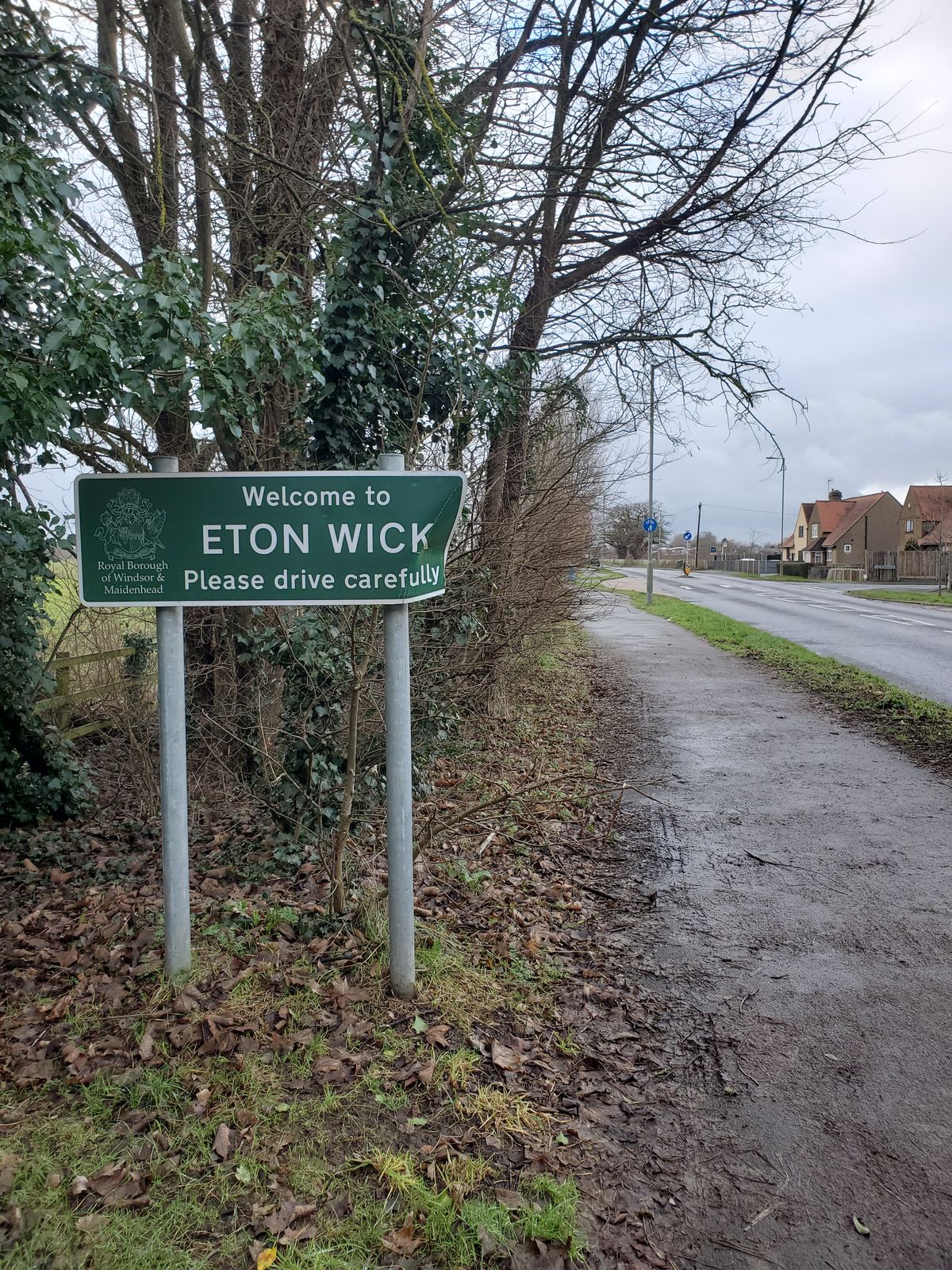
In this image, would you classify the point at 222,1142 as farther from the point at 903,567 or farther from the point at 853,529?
the point at 853,529

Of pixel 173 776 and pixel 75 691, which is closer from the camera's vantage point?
pixel 173 776

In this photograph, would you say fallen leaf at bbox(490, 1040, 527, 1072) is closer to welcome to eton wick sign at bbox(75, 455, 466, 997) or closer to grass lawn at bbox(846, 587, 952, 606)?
welcome to eton wick sign at bbox(75, 455, 466, 997)

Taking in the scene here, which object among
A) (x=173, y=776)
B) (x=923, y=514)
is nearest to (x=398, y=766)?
(x=173, y=776)

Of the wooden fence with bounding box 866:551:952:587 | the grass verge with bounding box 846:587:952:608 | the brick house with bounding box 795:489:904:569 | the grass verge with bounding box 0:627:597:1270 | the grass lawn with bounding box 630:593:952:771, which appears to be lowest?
the grass verge with bounding box 0:627:597:1270

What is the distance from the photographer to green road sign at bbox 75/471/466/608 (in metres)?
3.29

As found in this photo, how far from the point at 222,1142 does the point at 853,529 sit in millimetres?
81595

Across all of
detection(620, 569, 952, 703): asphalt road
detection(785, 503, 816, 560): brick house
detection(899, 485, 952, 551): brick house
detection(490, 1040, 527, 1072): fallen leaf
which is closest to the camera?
detection(490, 1040, 527, 1072): fallen leaf

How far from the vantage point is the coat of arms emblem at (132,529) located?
129 inches

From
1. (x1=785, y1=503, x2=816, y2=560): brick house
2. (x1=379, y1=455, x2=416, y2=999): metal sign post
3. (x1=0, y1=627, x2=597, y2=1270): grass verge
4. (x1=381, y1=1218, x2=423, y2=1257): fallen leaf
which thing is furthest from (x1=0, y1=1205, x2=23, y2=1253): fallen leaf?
(x1=785, y1=503, x2=816, y2=560): brick house

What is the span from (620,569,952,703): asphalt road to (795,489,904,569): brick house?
40253 millimetres

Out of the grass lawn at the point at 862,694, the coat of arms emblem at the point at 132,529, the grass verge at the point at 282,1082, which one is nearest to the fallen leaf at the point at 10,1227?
the grass verge at the point at 282,1082

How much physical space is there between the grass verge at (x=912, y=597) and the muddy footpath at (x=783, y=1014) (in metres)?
25.0

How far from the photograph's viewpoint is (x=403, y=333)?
5.49m

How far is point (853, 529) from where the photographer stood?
75812 millimetres
